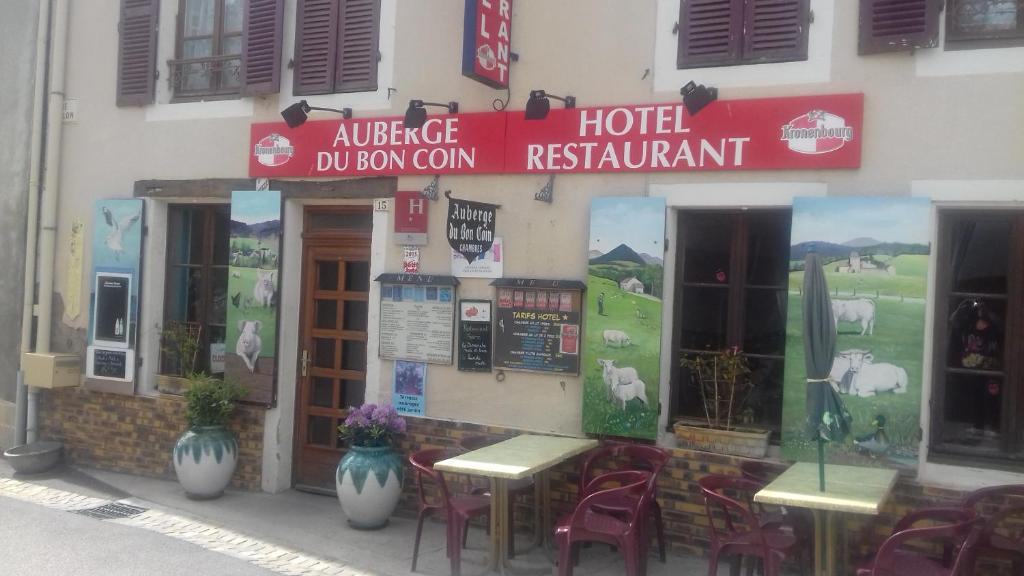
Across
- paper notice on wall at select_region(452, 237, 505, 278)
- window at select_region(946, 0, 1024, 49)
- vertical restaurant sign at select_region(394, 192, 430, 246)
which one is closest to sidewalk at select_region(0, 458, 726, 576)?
paper notice on wall at select_region(452, 237, 505, 278)

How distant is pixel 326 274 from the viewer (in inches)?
334

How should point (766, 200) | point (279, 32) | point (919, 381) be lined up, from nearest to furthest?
point (919, 381), point (766, 200), point (279, 32)

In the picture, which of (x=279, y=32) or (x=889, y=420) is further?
(x=279, y=32)

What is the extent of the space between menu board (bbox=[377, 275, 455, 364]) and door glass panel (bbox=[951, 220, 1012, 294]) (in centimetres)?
369

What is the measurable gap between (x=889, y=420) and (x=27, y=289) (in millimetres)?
8326

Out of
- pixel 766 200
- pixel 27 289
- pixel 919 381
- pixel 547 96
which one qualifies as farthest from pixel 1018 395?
pixel 27 289

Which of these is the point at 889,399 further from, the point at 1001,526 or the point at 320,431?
the point at 320,431

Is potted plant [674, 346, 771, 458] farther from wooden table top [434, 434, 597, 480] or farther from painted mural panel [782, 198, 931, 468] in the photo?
wooden table top [434, 434, 597, 480]

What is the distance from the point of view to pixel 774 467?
20.3 ft

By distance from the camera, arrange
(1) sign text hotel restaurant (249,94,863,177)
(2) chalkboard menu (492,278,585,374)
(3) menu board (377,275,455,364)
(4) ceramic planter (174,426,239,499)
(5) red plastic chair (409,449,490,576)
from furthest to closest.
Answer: (4) ceramic planter (174,426,239,499) → (3) menu board (377,275,455,364) → (2) chalkboard menu (492,278,585,374) → (1) sign text hotel restaurant (249,94,863,177) → (5) red plastic chair (409,449,490,576)

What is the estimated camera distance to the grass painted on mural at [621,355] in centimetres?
668

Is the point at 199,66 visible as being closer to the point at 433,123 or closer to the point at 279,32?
the point at 279,32

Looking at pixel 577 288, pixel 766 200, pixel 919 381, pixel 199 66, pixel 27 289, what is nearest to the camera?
pixel 919 381

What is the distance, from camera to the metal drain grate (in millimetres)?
7613
